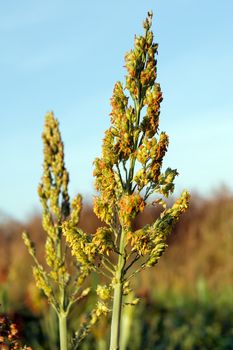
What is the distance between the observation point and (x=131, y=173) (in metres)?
4.01

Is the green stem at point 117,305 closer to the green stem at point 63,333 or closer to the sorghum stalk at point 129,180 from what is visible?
the sorghum stalk at point 129,180

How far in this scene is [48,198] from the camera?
540 centimetres

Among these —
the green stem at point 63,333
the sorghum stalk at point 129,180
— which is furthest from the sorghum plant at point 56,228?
the sorghum stalk at point 129,180

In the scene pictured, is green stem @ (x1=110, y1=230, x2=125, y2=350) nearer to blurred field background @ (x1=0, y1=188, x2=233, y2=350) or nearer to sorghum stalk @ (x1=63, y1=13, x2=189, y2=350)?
sorghum stalk @ (x1=63, y1=13, x2=189, y2=350)

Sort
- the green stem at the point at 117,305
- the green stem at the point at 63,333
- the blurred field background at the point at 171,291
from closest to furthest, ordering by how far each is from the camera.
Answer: the green stem at the point at 117,305 < the green stem at the point at 63,333 < the blurred field background at the point at 171,291

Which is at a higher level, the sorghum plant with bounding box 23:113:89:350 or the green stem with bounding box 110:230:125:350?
the sorghum plant with bounding box 23:113:89:350

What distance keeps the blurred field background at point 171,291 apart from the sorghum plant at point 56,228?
0.39 metres

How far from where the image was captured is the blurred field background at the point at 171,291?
11.8 m

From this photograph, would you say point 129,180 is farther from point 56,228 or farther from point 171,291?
point 171,291

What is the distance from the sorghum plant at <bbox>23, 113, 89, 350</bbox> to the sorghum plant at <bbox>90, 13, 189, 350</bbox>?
3.30 ft

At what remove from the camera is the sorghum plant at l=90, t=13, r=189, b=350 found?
154 inches

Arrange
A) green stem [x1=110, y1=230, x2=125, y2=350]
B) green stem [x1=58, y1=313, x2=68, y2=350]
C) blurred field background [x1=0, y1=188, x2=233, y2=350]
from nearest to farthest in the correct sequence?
green stem [x1=110, y1=230, x2=125, y2=350]
green stem [x1=58, y1=313, x2=68, y2=350]
blurred field background [x1=0, y1=188, x2=233, y2=350]

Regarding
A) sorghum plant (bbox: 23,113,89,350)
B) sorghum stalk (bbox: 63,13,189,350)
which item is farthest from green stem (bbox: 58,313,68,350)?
sorghum stalk (bbox: 63,13,189,350)

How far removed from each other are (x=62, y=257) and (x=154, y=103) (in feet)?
5.35
